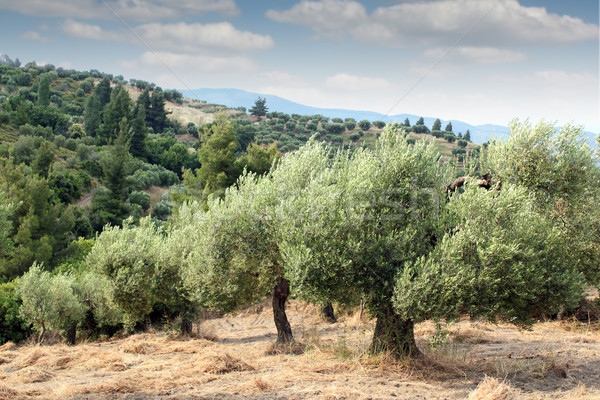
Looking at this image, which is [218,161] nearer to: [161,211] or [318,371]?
[161,211]

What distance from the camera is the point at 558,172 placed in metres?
18.3

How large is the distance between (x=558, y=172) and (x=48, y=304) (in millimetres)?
24429

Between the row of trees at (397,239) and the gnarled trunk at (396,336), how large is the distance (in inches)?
1.5

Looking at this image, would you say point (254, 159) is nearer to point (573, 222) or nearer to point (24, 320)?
point (24, 320)

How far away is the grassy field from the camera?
11047mm

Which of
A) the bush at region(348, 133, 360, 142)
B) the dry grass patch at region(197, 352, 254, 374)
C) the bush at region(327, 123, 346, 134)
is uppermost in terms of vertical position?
the bush at region(327, 123, 346, 134)

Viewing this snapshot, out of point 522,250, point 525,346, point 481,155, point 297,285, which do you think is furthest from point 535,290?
point 481,155

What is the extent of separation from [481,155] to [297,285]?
11823 mm

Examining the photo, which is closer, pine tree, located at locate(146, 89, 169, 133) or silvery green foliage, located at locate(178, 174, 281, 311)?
silvery green foliage, located at locate(178, 174, 281, 311)

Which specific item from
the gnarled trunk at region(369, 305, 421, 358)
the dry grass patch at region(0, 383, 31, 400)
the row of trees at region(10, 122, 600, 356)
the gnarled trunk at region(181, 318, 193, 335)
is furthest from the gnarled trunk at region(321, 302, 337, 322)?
the dry grass patch at region(0, 383, 31, 400)

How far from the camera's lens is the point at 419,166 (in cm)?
1354

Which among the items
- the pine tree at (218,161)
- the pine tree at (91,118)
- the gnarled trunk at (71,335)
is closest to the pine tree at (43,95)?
the pine tree at (91,118)

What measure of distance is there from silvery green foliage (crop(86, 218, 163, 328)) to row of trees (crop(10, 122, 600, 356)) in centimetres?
359

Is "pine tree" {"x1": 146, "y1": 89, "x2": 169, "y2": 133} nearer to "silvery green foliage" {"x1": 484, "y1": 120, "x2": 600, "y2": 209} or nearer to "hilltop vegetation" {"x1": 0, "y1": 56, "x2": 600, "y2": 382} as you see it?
"hilltop vegetation" {"x1": 0, "y1": 56, "x2": 600, "y2": 382}
